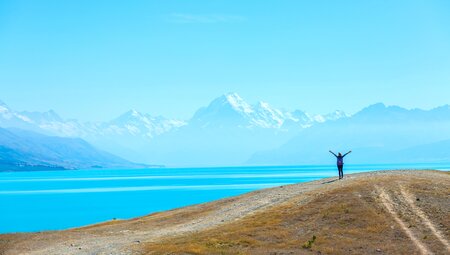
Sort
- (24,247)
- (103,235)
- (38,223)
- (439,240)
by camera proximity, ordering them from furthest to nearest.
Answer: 1. (38,223)
2. (103,235)
3. (24,247)
4. (439,240)

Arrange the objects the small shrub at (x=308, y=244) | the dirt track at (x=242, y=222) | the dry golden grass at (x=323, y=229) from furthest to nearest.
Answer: the dirt track at (x=242, y=222), the small shrub at (x=308, y=244), the dry golden grass at (x=323, y=229)

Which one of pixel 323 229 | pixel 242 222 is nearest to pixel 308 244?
pixel 323 229

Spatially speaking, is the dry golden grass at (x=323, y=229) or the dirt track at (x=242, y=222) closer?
the dry golden grass at (x=323, y=229)

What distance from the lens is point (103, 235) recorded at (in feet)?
187

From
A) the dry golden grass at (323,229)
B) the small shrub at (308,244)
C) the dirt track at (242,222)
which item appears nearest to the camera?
the dry golden grass at (323,229)

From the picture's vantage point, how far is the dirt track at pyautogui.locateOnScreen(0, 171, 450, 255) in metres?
48.3

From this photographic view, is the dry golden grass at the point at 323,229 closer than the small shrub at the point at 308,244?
Yes

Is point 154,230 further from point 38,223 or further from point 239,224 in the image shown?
point 38,223

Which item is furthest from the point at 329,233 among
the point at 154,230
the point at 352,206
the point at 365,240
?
the point at 154,230

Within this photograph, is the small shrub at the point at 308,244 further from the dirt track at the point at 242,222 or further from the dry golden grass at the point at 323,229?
the dirt track at the point at 242,222

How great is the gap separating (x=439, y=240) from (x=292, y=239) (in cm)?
1144

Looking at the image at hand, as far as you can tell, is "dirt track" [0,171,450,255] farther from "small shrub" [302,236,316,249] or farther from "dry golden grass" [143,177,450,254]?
"small shrub" [302,236,316,249]

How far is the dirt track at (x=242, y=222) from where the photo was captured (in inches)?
1901

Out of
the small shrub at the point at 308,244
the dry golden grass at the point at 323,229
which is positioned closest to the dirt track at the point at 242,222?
the dry golden grass at the point at 323,229
